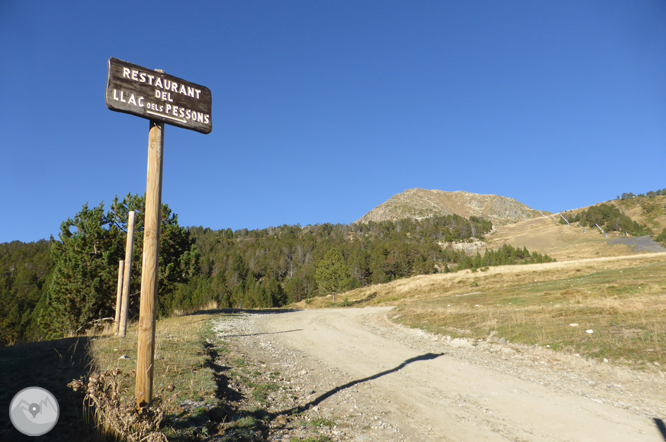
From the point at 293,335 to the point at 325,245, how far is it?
129 m

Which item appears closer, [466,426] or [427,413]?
[466,426]

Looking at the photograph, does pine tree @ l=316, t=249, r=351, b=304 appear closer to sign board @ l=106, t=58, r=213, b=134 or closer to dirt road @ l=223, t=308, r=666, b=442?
dirt road @ l=223, t=308, r=666, b=442

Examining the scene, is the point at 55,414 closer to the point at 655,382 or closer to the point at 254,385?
the point at 254,385

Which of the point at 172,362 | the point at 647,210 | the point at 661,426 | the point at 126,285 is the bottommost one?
the point at 661,426

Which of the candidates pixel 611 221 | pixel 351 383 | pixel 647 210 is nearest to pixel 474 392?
pixel 351 383

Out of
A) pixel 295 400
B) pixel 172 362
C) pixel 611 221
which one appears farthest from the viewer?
pixel 611 221

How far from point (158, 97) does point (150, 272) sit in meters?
2.56

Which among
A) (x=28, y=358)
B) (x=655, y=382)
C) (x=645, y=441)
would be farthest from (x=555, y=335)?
(x=28, y=358)

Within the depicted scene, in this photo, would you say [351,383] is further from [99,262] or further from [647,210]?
Result: [647,210]

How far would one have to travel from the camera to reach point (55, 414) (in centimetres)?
467

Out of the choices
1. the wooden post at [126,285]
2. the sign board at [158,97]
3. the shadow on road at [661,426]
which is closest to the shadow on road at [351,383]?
the sign board at [158,97]

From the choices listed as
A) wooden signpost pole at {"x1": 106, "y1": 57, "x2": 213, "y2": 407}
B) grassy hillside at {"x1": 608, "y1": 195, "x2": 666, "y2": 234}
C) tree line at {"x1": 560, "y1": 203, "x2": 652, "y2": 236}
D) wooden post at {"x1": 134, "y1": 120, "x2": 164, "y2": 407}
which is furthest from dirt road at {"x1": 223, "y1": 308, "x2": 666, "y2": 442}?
grassy hillside at {"x1": 608, "y1": 195, "x2": 666, "y2": 234}

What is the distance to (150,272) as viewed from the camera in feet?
15.4

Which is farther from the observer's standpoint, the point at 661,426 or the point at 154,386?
the point at 154,386
